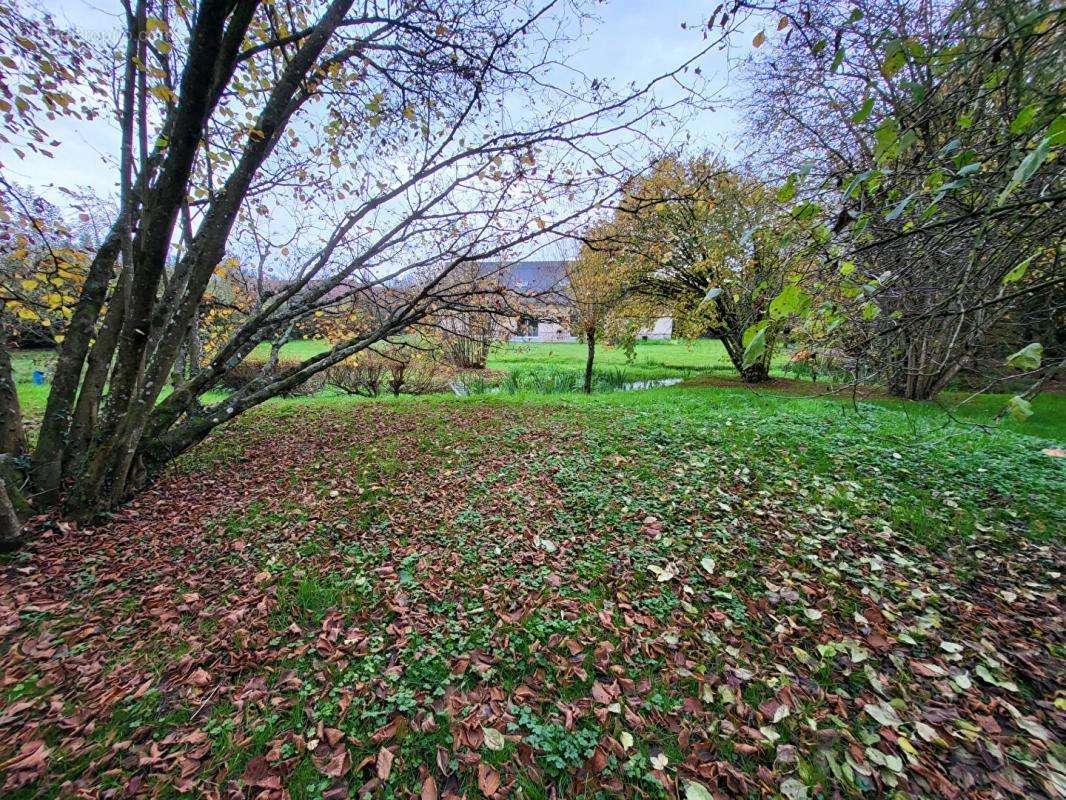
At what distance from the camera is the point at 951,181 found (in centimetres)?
189

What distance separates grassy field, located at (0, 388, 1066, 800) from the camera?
71.8 inches

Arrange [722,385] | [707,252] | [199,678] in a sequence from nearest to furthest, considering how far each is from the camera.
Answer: [199,678]
[707,252]
[722,385]

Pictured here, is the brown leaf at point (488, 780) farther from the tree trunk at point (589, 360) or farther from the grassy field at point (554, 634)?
the tree trunk at point (589, 360)

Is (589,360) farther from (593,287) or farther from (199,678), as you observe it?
(199,678)

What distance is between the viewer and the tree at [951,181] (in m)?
1.59

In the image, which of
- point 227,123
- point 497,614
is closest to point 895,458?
point 497,614

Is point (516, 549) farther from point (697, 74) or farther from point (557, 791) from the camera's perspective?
point (697, 74)

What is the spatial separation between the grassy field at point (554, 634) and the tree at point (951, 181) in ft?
5.26

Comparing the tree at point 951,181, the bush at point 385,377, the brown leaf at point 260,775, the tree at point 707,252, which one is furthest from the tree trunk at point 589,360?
the brown leaf at point 260,775

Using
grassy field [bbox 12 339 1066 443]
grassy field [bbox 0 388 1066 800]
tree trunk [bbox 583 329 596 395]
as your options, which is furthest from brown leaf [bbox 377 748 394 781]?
tree trunk [bbox 583 329 596 395]

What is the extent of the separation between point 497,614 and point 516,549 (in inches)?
28.1

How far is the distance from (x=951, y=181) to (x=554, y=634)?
10.3 ft

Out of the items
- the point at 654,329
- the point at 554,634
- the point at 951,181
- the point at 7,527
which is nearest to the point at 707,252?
the point at 654,329

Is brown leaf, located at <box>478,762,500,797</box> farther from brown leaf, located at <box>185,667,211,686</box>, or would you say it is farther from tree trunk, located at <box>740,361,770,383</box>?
tree trunk, located at <box>740,361,770,383</box>
